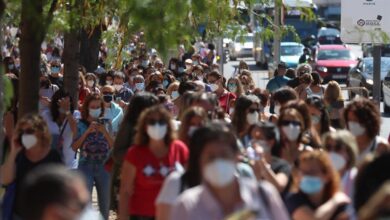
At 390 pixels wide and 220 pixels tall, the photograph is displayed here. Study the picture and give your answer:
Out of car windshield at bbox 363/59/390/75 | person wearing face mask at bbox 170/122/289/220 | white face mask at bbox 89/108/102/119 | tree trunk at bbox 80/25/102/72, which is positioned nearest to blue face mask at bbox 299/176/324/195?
person wearing face mask at bbox 170/122/289/220

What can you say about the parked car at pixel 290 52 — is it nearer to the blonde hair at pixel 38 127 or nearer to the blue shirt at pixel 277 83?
the blue shirt at pixel 277 83

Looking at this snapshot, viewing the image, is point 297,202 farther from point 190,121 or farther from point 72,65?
point 72,65

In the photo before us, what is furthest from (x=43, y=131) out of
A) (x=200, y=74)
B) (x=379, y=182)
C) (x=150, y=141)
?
(x=200, y=74)

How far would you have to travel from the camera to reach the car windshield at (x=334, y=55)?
4725 cm

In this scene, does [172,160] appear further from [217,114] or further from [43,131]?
[217,114]

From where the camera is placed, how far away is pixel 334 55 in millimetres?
47531

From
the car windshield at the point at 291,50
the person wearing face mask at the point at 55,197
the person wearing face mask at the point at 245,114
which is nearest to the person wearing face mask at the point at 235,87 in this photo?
the person wearing face mask at the point at 245,114

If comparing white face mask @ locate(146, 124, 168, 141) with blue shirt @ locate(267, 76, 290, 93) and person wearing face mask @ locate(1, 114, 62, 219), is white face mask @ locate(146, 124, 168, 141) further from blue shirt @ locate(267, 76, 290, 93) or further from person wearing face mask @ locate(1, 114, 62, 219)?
blue shirt @ locate(267, 76, 290, 93)

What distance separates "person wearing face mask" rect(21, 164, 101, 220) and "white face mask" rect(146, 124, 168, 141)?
302cm

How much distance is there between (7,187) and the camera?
9578 mm

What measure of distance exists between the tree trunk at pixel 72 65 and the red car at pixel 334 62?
2894 centimetres

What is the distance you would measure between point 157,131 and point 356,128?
5.71 ft

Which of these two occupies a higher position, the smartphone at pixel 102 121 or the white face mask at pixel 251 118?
the white face mask at pixel 251 118

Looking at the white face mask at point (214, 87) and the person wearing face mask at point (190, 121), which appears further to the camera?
the white face mask at point (214, 87)
